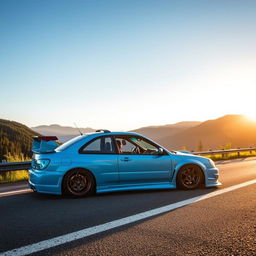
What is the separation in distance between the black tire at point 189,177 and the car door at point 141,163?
11.7 inches

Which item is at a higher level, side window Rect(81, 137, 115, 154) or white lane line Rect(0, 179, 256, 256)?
side window Rect(81, 137, 115, 154)

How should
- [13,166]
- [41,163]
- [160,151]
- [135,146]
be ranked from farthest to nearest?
[13,166]
[135,146]
[160,151]
[41,163]

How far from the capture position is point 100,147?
7.10m

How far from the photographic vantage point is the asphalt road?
3375mm

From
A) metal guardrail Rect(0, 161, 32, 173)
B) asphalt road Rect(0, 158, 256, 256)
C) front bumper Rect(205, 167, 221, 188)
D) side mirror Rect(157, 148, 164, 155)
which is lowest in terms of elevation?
asphalt road Rect(0, 158, 256, 256)

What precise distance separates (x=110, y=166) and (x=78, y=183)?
0.79 m

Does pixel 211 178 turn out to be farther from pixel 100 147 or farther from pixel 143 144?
pixel 100 147

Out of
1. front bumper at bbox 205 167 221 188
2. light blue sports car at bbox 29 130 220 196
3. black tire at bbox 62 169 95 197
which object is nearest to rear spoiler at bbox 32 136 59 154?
light blue sports car at bbox 29 130 220 196

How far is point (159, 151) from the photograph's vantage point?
7336mm

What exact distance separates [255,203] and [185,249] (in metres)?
2.94

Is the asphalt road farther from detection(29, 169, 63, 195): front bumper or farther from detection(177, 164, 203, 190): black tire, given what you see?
detection(177, 164, 203, 190): black tire

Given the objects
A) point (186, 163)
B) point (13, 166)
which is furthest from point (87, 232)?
point (13, 166)

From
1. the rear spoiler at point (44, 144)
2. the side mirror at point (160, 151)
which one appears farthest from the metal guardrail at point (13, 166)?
the side mirror at point (160, 151)

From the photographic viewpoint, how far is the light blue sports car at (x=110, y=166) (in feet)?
21.7
